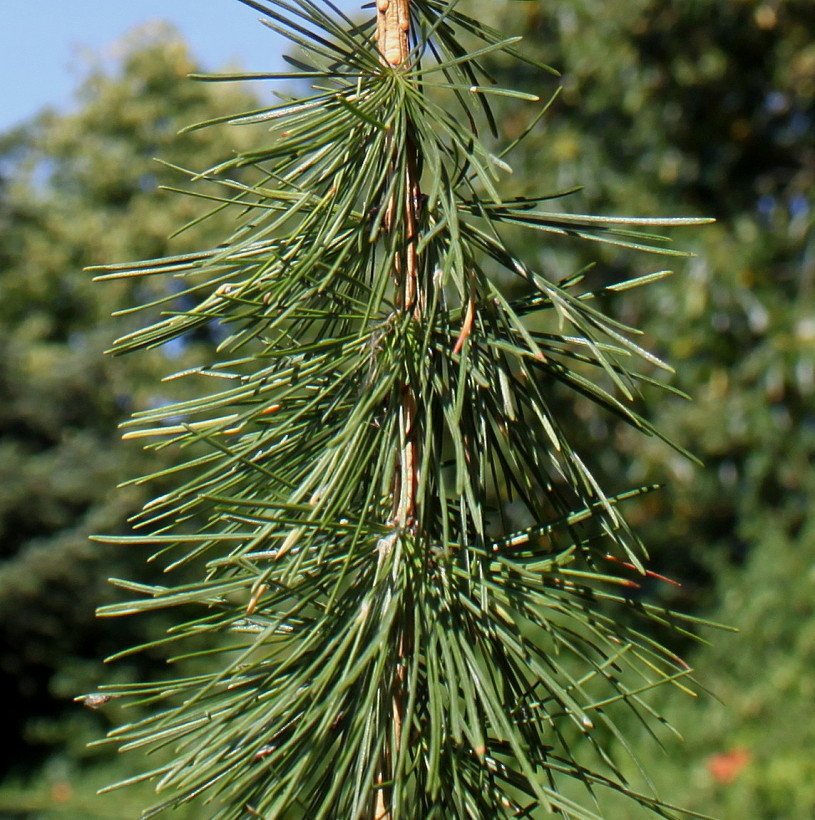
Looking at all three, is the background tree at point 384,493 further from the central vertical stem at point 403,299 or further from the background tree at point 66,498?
the background tree at point 66,498

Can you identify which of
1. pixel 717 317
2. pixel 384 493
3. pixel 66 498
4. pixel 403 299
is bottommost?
pixel 384 493

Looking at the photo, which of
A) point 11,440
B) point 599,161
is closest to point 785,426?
point 599,161

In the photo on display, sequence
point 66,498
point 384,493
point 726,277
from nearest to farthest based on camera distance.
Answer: point 384,493 < point 726,277 < point 66,498

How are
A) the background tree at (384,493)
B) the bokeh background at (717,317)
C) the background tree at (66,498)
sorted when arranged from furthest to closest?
the background tree at (66,498) < the bokeh background at (717,317) < the background tree at (384,493)

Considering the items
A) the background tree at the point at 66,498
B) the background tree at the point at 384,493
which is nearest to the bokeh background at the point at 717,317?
the background tree at the point at 66,498

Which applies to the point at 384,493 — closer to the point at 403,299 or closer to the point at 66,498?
the point at 403,299

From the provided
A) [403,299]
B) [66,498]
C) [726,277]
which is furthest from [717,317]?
[66,498]

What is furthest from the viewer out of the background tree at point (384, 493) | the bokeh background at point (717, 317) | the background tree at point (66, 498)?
the background tree at point (66, 498)

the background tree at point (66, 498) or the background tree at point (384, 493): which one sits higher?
the background tree at point (66, 498)

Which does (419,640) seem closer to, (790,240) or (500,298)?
(500,298)
